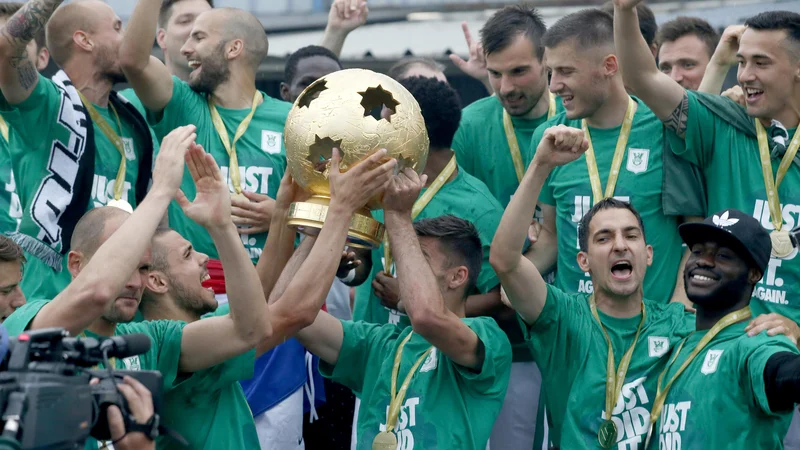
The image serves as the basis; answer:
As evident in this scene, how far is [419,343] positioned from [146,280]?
133cm

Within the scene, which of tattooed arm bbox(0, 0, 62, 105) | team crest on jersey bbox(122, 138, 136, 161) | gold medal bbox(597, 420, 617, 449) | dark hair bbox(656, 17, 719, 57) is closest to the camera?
gold medal bbox(597, 420, 617, 449)

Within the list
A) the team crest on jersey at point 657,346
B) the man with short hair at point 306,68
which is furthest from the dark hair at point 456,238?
the man with short hair at point 306,68

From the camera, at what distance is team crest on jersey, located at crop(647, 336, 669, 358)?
5.67m

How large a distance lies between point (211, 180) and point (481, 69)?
12.7ft

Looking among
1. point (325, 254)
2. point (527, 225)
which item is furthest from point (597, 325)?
point (325, 254)

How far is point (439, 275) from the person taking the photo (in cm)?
586

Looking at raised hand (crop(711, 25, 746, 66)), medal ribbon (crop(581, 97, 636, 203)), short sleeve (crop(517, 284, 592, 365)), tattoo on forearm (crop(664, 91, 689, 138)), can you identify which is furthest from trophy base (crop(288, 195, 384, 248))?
raised hand (crop(711, 25, 746, 66))

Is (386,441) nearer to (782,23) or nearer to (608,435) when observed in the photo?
(608,435)

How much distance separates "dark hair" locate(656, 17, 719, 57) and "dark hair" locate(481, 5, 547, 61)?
1.09m

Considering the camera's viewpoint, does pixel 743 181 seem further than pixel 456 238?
Yes

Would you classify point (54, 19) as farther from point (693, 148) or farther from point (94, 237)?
point (693, 148)

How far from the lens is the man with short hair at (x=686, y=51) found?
304 inches

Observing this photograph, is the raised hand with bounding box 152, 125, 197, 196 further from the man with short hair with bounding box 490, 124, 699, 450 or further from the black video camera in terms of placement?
the man with short hair with bounding box 490, 124, 699, 450

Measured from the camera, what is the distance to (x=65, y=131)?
20.7ft
